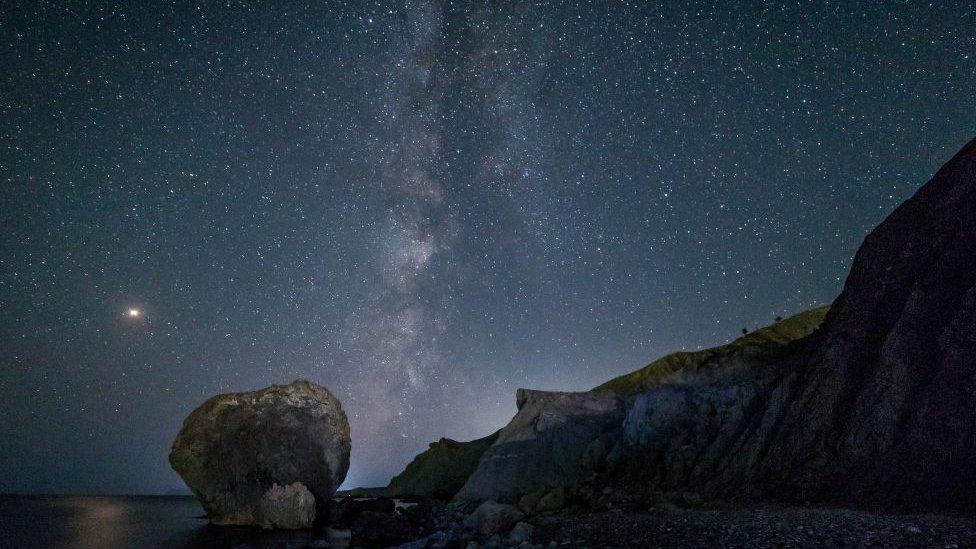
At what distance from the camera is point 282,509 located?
31.2 metres

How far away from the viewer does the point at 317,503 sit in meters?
33.8

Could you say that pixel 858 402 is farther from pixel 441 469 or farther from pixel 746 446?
Result: pixel 441 469

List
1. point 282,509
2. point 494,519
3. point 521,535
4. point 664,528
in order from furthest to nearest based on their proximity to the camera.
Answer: point 282,509 → point 494,519 → point 521,535 → point 664,528

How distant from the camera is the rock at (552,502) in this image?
26.8 metres

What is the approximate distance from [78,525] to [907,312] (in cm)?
6404

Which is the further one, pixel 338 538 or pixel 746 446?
pixel 338 538

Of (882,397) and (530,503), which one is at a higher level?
(882,397)

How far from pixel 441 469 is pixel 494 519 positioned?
4293 cm

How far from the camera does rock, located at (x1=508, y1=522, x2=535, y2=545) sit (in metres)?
18.5

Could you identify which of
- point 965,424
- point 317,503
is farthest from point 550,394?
point 965,424

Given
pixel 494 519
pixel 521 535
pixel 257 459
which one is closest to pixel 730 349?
pixel 494 519

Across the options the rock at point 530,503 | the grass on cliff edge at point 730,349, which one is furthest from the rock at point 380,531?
the grass on cliff edge at point 730,349

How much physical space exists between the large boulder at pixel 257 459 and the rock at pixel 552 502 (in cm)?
1713

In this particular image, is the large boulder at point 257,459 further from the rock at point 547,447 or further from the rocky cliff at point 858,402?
the rocky cliff at point 858,402
